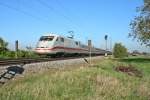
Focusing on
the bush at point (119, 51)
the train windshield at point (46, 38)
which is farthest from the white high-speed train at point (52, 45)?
the bush at point (119, 51)

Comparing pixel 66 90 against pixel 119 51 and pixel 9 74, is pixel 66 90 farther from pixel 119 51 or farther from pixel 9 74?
pixel 119 51

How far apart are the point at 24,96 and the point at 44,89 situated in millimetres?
1721

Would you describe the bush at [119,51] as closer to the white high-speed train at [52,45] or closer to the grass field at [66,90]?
the white high-speed train at [52,45]

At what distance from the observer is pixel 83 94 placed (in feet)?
49.6

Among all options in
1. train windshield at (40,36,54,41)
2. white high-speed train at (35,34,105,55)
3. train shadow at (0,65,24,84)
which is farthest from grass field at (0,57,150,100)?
train windshield at (40,36,54,41)

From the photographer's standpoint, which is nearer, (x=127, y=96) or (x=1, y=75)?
(x=127, y=96)

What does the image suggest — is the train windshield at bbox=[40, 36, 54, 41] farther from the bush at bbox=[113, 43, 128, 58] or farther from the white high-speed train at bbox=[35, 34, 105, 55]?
the bush at bbox=[113, 43, 128, 58]

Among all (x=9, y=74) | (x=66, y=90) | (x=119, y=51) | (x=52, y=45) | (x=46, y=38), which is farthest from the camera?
(x=119, y=51)

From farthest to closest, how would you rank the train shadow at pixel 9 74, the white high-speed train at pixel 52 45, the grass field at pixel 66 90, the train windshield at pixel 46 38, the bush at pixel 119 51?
the bush at pixel 119 51 < the train windshield at pixel 46 38 < the white high-speed train at pixel 52 45 < the train shadow at pixel 9 74 < the grass field at pixel 66 90

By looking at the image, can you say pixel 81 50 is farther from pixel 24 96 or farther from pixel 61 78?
pixel 24 96

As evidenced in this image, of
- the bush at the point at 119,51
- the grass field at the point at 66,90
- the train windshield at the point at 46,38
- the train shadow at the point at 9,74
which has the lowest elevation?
the grass field at the point at 66,90

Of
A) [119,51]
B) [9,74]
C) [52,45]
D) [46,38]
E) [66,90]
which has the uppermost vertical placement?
[46,38]

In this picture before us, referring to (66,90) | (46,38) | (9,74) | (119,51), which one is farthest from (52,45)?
(119,51)

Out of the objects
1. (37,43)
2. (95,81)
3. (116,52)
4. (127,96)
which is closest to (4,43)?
(37,43)
